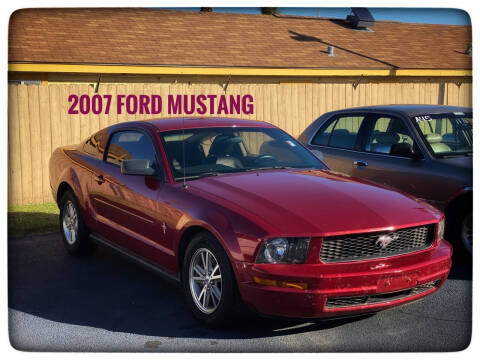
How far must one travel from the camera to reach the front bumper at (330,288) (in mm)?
4109

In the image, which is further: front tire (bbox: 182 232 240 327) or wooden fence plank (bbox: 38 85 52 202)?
wooden fence plank (bbox: 38 85 52 202)

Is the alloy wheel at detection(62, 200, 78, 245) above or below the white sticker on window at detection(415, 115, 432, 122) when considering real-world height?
below

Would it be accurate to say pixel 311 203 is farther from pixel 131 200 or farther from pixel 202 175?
pixel 131 200

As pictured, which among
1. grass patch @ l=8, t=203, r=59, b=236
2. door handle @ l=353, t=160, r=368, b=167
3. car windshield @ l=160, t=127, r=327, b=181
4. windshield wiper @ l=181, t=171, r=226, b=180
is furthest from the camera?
grass patch @ l=8, t=203, r=59, b=236

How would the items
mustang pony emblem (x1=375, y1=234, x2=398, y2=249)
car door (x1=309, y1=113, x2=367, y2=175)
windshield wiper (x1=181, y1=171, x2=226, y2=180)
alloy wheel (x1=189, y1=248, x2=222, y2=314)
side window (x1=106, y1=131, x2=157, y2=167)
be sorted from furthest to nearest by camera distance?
1. car door (x1=309, y1=113, x2=367, y2=175)
2. side window (x1=106, y1=131, x2=157, y2=167)
3. windshield wiper (x1=181, y1=171, x2=226, y2=180)
4. alloy wheel (x1=189, y1=248, x2=222, y2=314)
5. mustang pony emblem (x1=375, y1=234, x2=398, y2=249)

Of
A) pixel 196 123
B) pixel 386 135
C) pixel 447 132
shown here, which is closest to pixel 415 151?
pixel 447 132

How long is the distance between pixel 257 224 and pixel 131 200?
178 centimetres

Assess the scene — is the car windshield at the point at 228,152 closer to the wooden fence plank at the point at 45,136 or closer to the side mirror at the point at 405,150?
the side mirror at the point at 405,150

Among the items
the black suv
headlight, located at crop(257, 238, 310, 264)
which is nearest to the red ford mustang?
headlight, located at crop(257, 238, 310, 264)

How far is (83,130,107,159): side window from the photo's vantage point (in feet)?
21.8

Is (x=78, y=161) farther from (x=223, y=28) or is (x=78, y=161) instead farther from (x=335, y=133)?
(x=223, y=28)

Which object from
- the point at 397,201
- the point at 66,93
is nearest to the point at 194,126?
the point at 397,201

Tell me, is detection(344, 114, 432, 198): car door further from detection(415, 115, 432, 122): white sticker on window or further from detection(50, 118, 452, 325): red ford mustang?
detection(50, 118, 452, 325): red ford mustang

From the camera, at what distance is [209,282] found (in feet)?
15.2
